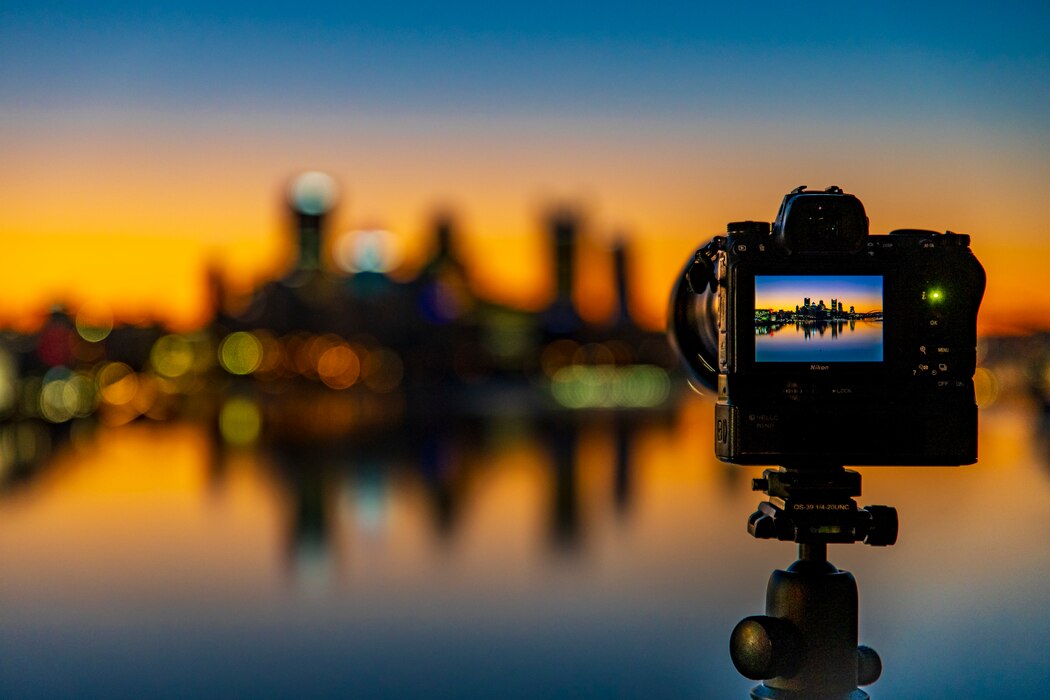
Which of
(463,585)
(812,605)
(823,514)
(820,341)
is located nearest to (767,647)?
(812,605)

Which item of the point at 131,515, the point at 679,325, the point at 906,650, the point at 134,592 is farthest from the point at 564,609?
the point at 131,515

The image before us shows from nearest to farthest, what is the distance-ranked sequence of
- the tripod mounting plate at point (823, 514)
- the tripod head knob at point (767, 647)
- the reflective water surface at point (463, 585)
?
the tripod head knob at point (767, 647), the tripod mounting plate at point (823, 514), the reflective water surface at point (463, 585)

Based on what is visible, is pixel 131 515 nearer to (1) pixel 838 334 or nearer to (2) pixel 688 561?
(2) pixel 688 561

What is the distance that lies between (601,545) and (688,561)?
1.00 meters

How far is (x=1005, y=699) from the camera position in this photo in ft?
15.7

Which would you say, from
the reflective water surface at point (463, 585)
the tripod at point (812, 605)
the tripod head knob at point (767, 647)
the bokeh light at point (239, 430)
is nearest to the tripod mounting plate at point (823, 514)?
the tripod at point (812, 605)

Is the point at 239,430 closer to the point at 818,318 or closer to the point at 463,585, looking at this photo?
the point at 463,585

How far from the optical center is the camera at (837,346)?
3.41m

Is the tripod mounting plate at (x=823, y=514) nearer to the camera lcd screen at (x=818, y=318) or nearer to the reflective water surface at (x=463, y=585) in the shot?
the camera lcd screen at (x=818, y=318)

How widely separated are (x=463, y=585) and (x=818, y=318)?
4.43 m

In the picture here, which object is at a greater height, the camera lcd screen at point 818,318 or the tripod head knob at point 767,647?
the camera lcd screen at point 818,318

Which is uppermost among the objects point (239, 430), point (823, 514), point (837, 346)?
point (837, 346)

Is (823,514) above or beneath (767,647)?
above

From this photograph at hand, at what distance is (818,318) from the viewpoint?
135 inches
